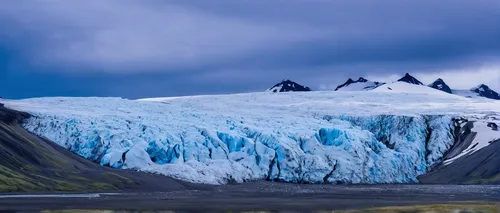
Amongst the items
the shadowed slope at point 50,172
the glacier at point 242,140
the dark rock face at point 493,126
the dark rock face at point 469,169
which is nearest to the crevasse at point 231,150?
the glacier at point 242,140

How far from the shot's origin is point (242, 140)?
139 m

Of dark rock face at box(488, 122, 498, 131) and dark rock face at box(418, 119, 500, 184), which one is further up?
dark rock face at box(488, 122, 498, 131)

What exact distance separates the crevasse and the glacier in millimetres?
170

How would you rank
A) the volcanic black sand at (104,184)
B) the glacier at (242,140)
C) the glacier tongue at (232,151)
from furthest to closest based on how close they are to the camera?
the glacier at (242,140) → the glacier tongue at (232,151) → the volcanic black sand at (104,184)

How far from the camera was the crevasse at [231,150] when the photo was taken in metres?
128

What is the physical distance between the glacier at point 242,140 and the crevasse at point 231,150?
170mm

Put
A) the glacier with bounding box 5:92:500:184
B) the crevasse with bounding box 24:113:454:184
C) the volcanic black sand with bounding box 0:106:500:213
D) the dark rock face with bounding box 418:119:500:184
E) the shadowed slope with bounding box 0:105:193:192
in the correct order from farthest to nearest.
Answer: the dark rock face with bounding box 418:119:500:184 → the glacier with bounding box 5:92:500:184 → the crevasse with bounding box 24:113:454:184 → the shadowed slope with bounding box 0:105:193:192 → the volcanic black sand with bounding box 0:106:500:213

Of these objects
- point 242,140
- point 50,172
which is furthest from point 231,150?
point 50,172

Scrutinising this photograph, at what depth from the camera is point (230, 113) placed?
557ft

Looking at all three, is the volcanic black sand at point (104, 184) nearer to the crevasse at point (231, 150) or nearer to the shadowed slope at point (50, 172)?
the shadowed slope at point (50, 172)

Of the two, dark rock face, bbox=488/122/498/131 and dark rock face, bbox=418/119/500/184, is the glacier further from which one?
dark rock face, bbox=488/122/498/131

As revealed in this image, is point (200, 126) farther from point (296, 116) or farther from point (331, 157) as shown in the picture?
point (296, 116)

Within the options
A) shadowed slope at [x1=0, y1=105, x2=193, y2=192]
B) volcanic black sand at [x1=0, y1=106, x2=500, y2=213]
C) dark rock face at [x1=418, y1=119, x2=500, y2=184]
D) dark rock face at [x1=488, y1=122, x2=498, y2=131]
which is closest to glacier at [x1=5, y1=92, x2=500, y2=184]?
dark rock face at [x1=418, y1=119, x2=500, y2=184]

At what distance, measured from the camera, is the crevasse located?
128250 mm
